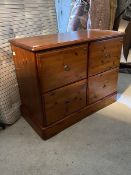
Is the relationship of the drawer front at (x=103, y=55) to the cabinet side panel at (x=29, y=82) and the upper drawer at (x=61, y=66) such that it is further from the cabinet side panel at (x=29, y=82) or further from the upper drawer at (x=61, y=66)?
the cabinet side panel at (x=29, y=82)

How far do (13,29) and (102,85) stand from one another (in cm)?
98

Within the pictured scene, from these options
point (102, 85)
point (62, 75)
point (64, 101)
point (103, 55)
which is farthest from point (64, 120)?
point (103, 55)

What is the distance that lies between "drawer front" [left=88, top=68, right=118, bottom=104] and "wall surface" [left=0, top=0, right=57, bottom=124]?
0.71m

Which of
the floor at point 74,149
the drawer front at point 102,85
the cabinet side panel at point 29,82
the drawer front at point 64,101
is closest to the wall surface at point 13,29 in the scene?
the cabinet side panel at point 29,82

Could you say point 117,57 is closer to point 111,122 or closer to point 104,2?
point 111,122

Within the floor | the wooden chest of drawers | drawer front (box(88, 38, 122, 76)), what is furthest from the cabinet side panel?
drawer front (box(88, 38, 122, 76))

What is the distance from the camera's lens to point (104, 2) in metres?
2.27

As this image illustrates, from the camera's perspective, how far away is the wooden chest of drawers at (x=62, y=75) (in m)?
1.29

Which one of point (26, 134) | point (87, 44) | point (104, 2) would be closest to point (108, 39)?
point (87, 44)

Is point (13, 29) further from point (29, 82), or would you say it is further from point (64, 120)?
point (64, 120)

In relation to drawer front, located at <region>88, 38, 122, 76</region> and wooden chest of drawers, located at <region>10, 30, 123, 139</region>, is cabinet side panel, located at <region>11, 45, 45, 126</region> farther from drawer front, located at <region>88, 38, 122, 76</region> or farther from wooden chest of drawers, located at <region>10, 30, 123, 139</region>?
drawer front, located at <region>88, 38, 122, 76</region>

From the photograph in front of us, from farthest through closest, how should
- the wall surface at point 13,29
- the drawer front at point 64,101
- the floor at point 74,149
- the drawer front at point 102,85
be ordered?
the drawer front at point 102,85 → the wall surface at point 13,29 → the drawer front at point 64,101 → the floor at point 74,149

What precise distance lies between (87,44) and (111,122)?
76 cm

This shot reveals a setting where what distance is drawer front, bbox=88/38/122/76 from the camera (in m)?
1.56
